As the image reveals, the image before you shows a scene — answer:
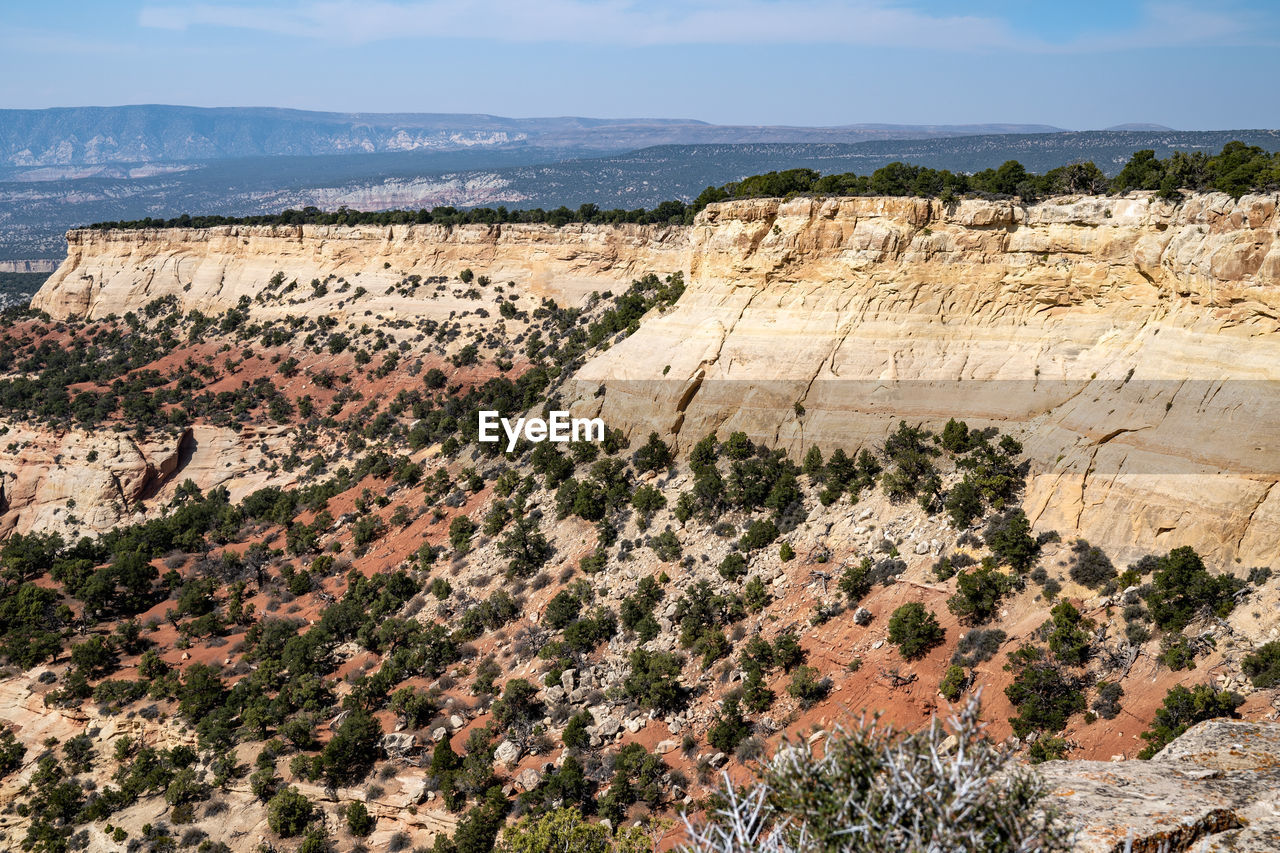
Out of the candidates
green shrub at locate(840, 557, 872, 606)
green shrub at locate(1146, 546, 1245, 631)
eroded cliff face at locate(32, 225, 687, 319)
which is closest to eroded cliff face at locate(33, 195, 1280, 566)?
green shrub at locate(1146, 546, 1245, 631)

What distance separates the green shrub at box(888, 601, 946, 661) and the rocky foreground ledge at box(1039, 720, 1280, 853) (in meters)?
7.46

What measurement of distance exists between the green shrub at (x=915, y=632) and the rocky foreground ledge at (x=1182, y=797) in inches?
294

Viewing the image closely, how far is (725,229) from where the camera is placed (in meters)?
33.5

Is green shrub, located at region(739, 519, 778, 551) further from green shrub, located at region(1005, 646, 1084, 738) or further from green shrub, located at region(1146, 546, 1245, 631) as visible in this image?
green shrub, located at region(1146, 546, 1245, 631)

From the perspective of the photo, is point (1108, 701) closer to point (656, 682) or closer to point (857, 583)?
point (857, 583)

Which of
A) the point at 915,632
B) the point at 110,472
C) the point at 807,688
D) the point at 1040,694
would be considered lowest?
the point at 110,472

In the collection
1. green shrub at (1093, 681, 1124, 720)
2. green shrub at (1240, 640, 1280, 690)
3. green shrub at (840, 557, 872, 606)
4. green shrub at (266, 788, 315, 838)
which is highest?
green shrub at (1240, 640, 1280, 690)

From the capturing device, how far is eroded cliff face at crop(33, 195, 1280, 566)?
68.6 feet

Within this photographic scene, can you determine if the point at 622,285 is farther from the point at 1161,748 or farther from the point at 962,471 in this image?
the point at 1161,748

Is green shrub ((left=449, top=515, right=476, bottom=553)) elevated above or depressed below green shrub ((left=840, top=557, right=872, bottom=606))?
below

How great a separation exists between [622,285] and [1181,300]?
121 ft

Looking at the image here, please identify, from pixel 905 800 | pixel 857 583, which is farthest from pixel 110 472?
pixel 905 800

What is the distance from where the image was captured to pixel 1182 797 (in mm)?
11812

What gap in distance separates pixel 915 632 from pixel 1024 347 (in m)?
11.6
